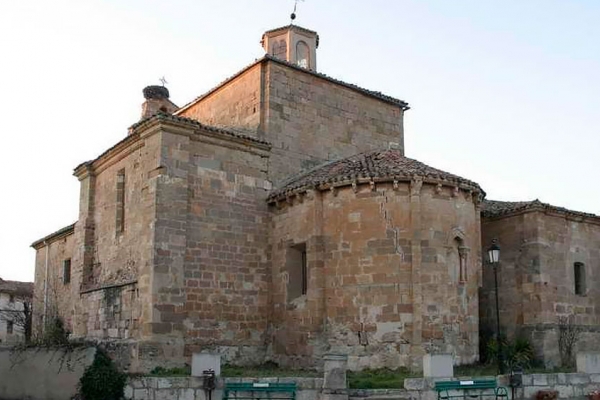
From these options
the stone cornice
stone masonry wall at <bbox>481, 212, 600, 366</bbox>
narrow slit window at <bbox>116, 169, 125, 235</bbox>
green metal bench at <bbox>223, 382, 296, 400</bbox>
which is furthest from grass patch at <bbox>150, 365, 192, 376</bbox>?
stone masonry wall at <bbox>481, 212, 600, 366</bbox>

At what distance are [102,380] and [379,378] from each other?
249 inches

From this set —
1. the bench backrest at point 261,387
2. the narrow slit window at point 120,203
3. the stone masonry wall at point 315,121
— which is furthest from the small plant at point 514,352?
the narrow slit window at point 120,203

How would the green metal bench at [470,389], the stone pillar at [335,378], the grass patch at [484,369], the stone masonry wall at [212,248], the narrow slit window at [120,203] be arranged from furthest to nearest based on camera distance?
the narrow slit window at [120,203], the stone masonry wall at [212,248], the grass patch at [484,369], the green metal bench at [470,389], the stone pillar at [335,378]

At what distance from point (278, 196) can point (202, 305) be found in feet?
12.7

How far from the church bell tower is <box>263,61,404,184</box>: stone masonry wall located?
107 inches

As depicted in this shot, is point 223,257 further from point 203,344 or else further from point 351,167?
point 351,167

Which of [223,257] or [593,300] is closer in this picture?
[223,257]

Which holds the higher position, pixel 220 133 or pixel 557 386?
pixel 220 133

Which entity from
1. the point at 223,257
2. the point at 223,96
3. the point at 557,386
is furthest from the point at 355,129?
the point at 557,386

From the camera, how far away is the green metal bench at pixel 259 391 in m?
13.4

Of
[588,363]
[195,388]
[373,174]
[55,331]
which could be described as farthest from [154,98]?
[588,363]

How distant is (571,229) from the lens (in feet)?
68.0

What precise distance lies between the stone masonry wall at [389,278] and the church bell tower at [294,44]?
338 inches

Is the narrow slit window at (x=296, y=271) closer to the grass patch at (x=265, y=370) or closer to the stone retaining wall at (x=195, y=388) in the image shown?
the grass patch at (x=265, y=370)
